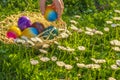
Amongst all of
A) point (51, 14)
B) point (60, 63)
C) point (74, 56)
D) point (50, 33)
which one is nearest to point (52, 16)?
point (51, 14)

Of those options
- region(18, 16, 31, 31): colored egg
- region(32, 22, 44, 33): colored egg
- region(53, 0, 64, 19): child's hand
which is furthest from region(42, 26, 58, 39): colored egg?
region(18, 16, 31, 31): colored egg

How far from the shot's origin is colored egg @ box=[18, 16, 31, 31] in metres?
5.22

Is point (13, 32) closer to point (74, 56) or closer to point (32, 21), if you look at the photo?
point (32, 21)

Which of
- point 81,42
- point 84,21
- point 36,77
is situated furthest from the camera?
point 84,21

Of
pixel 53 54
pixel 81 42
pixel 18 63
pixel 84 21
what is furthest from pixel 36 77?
pixel 84 21

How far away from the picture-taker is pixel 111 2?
6.87 m

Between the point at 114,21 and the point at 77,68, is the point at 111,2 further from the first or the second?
the point at 77,68

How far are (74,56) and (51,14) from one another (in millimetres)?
633

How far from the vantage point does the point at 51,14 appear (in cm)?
514

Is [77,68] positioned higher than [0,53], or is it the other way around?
[0,53]

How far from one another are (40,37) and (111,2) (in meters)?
2.24

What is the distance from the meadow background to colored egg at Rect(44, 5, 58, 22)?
0.28 metres

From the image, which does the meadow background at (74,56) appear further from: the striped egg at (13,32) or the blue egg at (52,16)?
the blue egg at (52,16)

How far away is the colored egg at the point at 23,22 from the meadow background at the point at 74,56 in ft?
1.30
